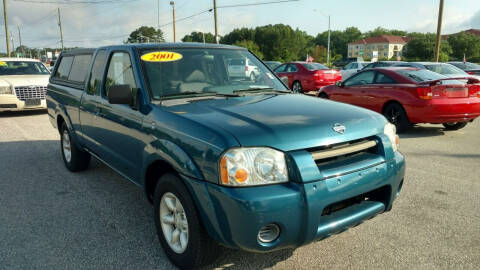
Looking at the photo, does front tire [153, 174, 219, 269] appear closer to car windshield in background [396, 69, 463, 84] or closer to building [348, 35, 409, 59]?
car windshield in background [396, 69, 463, 84]

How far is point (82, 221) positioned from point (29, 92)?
8555 millimetres

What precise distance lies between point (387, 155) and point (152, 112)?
184 centimetres

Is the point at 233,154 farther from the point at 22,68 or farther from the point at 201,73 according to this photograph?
the point at 22,68

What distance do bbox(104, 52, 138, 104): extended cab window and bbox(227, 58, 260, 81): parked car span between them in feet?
3.24

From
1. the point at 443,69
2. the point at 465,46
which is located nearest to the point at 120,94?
the point at 443,69

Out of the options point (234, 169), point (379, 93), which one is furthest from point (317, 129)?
point (379, 93)

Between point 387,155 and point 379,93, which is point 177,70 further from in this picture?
point 379,93

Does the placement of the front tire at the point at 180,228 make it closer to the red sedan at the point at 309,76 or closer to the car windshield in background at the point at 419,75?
the car windshield in background at the point at 419,75

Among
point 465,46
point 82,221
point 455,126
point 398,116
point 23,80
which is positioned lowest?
point 82,221

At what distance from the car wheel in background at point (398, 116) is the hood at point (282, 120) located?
205 inches

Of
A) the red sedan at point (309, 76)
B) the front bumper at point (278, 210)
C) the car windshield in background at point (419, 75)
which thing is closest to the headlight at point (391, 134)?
the front bumper at point (278, 210)

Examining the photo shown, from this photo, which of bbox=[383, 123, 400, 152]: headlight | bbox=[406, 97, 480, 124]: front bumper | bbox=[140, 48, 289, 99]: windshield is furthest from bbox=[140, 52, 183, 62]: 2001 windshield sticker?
bbox=[406, 97, 480, 124]: front bumper

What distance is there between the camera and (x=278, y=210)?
229 cm

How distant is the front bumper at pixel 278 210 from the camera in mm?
2279
